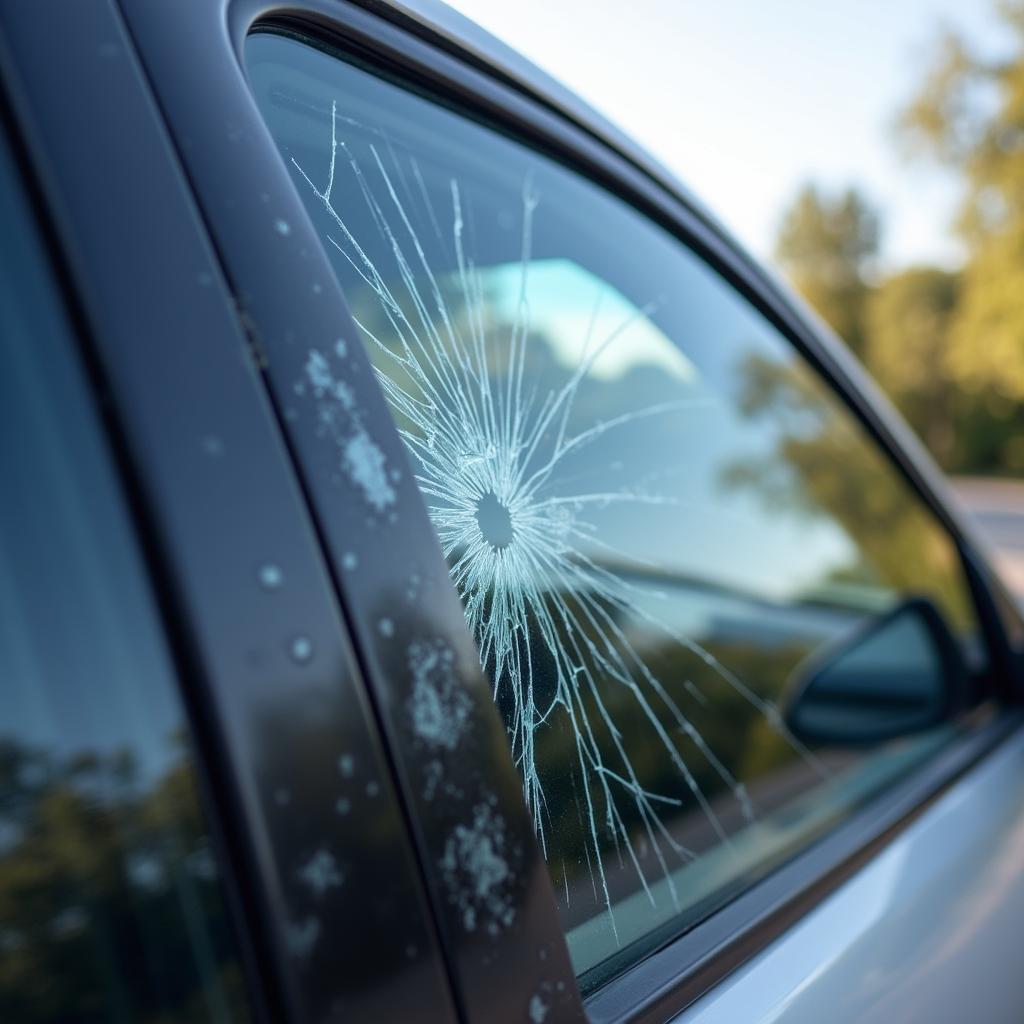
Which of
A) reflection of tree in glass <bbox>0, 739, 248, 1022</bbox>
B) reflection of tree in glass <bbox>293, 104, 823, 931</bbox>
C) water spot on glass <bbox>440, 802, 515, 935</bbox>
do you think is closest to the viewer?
reflection of tree in glass <bbox>0, 739, 248, 1022</bbox>

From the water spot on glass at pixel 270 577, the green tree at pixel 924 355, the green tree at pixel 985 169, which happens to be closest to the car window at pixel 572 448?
the water spot on glass at pixel 270 577

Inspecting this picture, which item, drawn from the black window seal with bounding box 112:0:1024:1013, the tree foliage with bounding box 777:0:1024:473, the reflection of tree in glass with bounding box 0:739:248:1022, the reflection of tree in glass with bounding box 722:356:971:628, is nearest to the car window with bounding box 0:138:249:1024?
the reflection of tree in glass with bounding box 0:739:248:1022

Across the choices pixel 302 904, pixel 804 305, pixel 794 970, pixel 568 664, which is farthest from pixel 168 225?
pixel 804 305

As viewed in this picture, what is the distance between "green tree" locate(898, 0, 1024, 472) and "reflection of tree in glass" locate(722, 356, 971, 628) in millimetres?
20975

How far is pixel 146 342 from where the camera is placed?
66 centimetres

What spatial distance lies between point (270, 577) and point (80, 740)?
0.48 ft

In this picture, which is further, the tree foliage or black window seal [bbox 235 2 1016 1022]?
the tree foliage

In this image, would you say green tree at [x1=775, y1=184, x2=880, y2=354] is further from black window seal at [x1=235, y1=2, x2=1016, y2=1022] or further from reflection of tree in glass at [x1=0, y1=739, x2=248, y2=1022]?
reflection of tree in glass at [x1=0, y1=739, x2=248, y2=1022]

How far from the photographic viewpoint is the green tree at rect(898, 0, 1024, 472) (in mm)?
21375

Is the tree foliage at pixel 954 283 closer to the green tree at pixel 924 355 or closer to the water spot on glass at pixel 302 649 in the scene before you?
the green tree at pixel 924 355

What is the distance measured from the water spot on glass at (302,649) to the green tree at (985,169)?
77.5 feet

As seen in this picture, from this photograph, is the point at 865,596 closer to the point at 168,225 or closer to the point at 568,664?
the point at 568,664

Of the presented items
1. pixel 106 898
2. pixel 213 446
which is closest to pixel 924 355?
pixel 213 446

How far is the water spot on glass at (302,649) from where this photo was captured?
2.21ft
